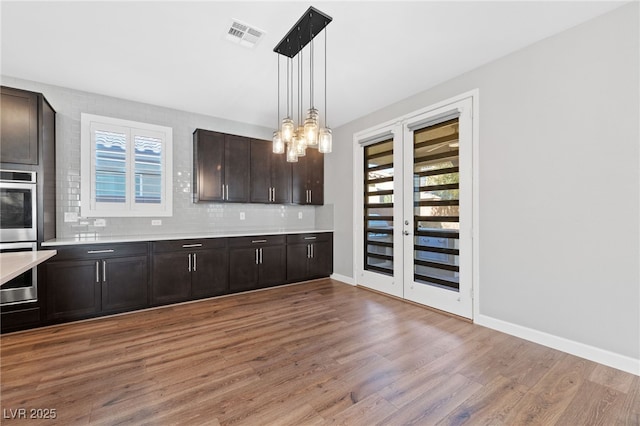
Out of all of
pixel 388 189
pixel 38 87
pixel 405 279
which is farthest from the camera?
pixel 388 189

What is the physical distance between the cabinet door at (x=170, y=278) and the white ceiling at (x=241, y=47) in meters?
2.24

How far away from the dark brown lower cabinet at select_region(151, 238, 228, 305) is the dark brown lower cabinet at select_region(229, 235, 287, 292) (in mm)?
149

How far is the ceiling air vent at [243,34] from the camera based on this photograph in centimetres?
245

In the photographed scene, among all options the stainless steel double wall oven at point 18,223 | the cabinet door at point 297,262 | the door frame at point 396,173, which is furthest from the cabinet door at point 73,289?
the door frame at point 396,173

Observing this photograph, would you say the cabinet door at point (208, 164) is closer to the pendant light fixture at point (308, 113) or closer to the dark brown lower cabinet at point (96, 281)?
the dark brown lower cabinet at point (96, 281)

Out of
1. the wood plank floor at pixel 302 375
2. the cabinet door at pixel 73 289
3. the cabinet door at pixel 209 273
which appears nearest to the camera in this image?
the wood plank floor at pixel 302 375

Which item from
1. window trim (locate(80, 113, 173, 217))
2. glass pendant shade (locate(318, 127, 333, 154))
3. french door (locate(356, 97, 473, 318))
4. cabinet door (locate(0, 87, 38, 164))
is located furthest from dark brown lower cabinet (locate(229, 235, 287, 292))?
cabinet door (locate(0, 87, 38, 164))

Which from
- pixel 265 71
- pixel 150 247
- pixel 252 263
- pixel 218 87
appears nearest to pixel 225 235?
pixel 252 263

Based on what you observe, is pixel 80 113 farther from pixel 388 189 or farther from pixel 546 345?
pixel 546 345

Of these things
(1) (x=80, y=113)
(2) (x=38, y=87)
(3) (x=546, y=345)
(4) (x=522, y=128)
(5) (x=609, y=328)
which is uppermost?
(2) (x=38, y=87)

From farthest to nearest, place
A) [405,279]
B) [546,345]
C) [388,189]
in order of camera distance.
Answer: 1. [388,189]
2. [405,279]
3. [546,345]

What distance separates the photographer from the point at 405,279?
392 cm

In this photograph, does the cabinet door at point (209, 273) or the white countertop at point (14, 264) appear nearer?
the white countertop at point (14, 264)

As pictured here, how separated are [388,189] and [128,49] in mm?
3542
